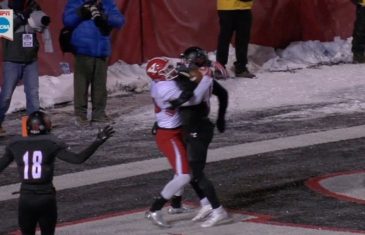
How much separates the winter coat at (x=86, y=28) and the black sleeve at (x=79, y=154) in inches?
256

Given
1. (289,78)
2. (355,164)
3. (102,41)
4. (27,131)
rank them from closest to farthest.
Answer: (27,131) < (355,164) < (102,41) < (289,78)

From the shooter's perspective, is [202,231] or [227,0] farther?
[227,0]

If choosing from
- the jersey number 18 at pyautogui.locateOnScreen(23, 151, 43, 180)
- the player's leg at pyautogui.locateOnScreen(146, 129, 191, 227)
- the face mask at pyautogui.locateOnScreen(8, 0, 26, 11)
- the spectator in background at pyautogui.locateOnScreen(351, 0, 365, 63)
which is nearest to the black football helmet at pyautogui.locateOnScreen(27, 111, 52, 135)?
the jersey number 18 at pyautogui.locateOnScreen(23, 151, 43, 180)

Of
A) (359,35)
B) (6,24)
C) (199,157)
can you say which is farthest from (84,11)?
(359,35)

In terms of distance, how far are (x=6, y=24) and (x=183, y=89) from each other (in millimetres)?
5091

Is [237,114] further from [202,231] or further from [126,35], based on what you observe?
[202,231]

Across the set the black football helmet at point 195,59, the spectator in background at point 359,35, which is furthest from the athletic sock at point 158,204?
the spectator in background at point 359,35

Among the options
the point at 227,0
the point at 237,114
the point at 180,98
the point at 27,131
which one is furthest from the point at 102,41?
the point at 27,131

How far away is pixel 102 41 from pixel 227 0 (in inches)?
132

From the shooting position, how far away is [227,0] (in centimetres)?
1847

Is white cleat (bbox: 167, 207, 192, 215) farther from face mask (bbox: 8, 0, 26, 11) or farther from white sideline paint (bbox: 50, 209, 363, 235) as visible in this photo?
face mask (bbox: 8, 0, 26, 11)

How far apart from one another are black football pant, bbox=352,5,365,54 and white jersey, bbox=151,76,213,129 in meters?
9.70

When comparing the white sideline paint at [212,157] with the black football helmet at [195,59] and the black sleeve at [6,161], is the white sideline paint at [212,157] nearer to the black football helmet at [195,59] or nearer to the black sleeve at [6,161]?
the black football helmet at [195,59]

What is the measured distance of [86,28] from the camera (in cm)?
1559
